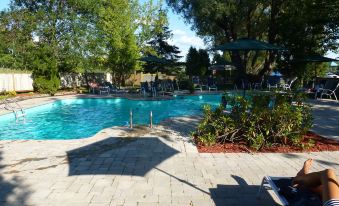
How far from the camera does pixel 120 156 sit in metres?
6.27

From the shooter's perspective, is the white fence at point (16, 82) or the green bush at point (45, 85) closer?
the white fence at point (16, 82)

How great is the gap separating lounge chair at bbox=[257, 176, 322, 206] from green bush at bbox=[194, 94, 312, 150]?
2664 millimetres

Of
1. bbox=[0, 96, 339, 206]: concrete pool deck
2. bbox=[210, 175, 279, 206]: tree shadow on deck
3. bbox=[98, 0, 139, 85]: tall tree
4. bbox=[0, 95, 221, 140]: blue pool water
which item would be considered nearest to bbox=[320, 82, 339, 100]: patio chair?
bbox=[0, 95, 221, 140]: blue pool water

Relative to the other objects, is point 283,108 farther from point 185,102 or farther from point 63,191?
point 185,102

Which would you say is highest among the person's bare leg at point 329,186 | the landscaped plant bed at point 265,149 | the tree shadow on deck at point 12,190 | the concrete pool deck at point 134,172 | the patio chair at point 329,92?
the patio chair at point 329,92

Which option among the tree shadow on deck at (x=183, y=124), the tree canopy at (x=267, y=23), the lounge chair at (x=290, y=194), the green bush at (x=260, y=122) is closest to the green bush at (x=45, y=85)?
the tree canopy at (x=267, y=23)

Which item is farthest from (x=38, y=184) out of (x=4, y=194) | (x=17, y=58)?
(x=17, y=58)

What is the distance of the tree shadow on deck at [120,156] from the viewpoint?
217 inches

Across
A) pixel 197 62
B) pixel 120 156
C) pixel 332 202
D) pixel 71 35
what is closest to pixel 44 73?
pixel 71 35

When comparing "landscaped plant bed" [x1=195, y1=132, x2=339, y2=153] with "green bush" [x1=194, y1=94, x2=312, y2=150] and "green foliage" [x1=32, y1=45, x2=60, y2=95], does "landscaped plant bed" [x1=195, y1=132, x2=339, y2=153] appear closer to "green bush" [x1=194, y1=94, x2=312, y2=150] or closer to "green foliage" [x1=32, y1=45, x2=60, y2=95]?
"green bush" [x1=194, y1=94, x2=312, y2=150]

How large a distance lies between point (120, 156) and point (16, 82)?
1681 centimetres

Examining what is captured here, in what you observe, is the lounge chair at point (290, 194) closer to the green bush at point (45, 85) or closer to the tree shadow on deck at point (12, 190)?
the tree shadow on deck at point (12, 190)

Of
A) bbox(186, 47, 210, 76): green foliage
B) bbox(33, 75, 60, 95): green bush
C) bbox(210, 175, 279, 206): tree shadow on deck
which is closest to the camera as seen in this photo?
bbox(210, 175, 279, 206): tree shadow on deck

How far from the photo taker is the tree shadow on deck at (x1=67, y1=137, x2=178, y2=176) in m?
5.51
